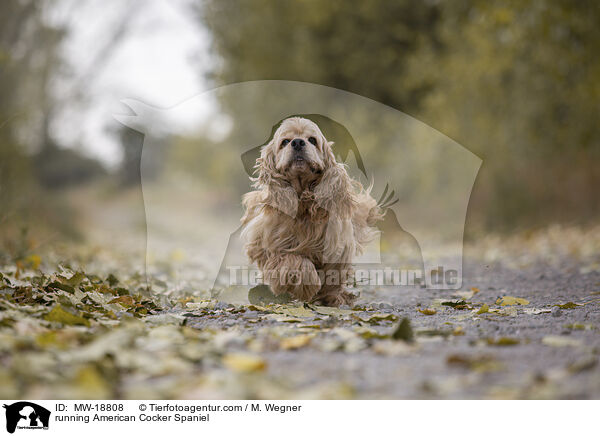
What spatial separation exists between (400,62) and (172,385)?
16.6m

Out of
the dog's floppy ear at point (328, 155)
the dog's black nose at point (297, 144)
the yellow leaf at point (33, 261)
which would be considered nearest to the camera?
the dog's black nose at point (297, 144)

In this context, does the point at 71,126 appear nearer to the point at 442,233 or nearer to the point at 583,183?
the point at 442,233

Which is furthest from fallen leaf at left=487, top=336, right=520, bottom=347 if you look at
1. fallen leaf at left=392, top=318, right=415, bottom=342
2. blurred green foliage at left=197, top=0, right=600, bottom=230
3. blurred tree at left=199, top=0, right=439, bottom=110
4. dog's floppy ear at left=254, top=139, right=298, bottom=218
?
blurred tree at left=199, top=0, right=439, bottom=110

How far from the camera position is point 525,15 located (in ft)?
33.8

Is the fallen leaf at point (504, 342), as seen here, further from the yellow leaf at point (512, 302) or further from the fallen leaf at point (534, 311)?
the yellow leaf at point (512, 302)

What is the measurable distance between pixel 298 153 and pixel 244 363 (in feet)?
7.00

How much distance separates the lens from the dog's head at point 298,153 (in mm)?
4152

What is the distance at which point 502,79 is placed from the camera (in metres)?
11.6

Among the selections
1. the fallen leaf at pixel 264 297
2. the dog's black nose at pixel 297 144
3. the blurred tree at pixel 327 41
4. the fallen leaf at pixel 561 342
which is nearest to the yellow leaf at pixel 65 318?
the fallen leaf at pixel 264 297

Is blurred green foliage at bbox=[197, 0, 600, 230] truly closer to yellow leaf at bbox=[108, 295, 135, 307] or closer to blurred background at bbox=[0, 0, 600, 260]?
blurred background at bbox=[0, 0, 600, 260]

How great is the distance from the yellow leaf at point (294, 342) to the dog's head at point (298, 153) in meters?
1.71

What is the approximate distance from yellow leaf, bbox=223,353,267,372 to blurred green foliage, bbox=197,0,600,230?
516 centimetres
